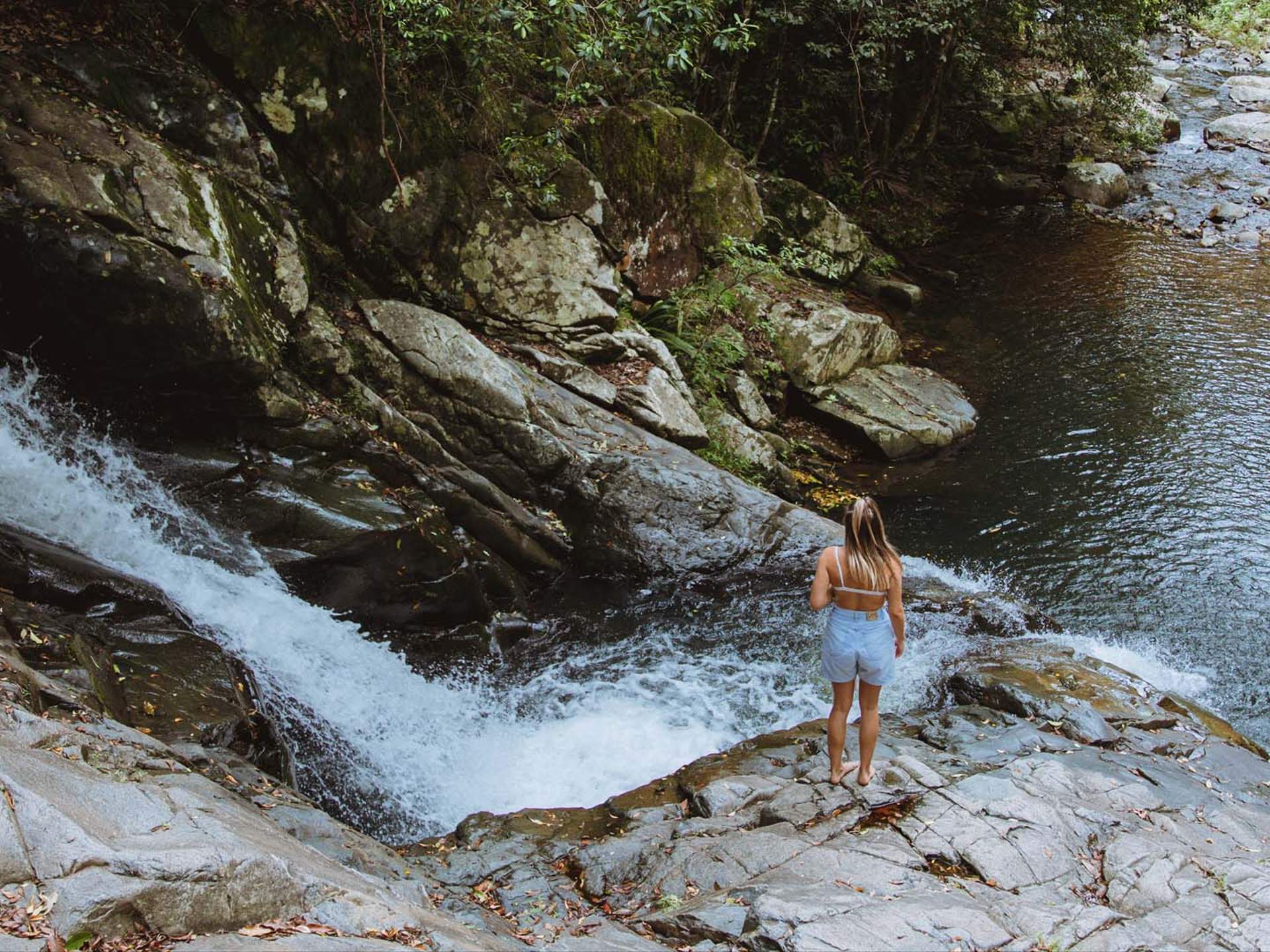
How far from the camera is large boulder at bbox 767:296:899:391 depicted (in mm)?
14266

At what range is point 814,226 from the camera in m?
17.4

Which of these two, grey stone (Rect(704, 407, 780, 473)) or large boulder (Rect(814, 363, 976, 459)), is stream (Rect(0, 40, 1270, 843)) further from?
grey stone (Rect(704, 407, 780, 473))

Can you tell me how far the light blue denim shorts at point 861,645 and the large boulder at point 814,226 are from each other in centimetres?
1232

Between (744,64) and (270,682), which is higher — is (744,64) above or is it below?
above

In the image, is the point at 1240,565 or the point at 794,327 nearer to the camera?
the point at 1240,565

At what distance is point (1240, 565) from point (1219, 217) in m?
14.4

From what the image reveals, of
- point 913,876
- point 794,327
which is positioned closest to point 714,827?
point 913,876

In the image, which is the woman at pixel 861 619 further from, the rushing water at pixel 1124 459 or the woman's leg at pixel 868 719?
the rushing water at pixel 1124 459

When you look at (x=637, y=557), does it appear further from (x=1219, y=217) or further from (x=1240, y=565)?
(x=1219, y=217)

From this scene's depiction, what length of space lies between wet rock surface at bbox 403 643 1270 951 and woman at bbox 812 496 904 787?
1.57 feet

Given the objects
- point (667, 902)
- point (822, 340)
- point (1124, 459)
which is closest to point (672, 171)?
point (822, 340)

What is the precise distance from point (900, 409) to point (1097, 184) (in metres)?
12.7

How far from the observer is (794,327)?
47.5 ft

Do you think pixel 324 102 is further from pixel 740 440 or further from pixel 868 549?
pixel 868 549
